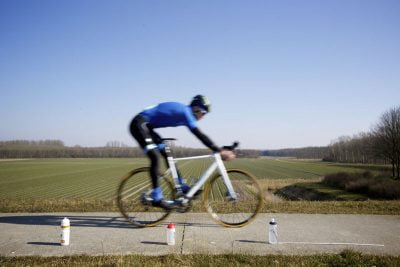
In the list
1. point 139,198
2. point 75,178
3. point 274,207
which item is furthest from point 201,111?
point 75,178

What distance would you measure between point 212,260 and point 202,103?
2.74 m

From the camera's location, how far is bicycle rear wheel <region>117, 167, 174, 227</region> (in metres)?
6.33

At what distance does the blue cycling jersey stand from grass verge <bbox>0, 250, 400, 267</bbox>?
2.25 m

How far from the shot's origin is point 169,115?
19.6ft

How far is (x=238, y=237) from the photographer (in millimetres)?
6352

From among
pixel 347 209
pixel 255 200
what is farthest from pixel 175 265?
pixel 347 209

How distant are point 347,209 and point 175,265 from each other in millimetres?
6645

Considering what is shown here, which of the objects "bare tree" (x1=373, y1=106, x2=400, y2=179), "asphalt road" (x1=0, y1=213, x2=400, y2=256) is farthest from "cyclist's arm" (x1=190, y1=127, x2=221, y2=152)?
"bare tree" (x1=373, y1=106, x2=400, y2=179)

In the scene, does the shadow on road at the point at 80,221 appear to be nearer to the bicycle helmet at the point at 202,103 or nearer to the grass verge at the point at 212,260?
the grass verge at the point at 212,260

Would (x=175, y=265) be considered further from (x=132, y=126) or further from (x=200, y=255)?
(x=132, y=126)

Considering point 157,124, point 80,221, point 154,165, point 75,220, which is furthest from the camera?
point 75,220

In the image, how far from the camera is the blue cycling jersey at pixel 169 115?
5824 millimetres

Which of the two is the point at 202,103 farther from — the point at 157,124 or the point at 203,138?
the point at 157,124

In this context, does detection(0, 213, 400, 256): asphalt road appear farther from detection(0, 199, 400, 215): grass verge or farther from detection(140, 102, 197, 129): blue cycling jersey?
detection(140, 102, 197, 129): blue cycling jersey
